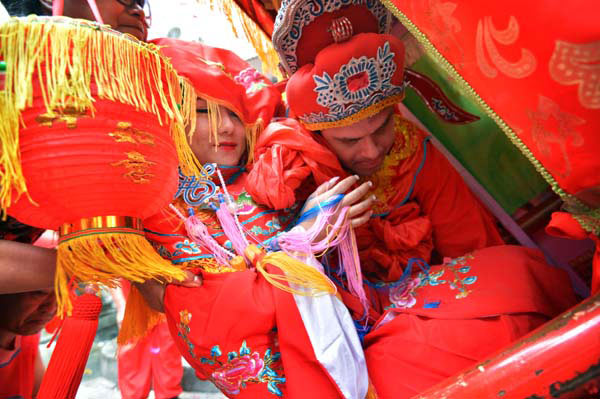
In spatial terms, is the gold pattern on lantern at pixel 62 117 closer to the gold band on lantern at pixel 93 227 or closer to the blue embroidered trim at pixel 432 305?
the gold band on lantern at pixel 93 227

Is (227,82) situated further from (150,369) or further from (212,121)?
(150,369)

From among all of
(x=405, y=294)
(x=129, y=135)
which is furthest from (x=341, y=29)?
(x=405, y=294)

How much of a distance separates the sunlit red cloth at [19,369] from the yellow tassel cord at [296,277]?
4.31 ft

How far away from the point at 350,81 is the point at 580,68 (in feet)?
1.98

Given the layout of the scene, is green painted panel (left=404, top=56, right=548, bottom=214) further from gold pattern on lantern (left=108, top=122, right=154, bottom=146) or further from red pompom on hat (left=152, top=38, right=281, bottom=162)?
gold pattern on lantern (left=108, top=122, right=154, bottom=146)

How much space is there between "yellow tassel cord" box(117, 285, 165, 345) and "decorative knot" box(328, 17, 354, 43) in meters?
0.87

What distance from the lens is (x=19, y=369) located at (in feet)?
5.74

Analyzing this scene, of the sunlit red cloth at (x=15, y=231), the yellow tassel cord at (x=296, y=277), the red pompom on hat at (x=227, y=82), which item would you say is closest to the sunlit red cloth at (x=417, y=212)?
the yellow tassel cord at (x=296, y=277)

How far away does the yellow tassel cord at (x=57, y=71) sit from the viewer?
2.24ft

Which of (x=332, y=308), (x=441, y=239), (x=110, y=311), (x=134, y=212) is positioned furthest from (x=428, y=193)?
(x=110, y=311)

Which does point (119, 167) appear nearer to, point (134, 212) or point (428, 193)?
point (134, 212)

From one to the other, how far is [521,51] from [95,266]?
31.7 inches

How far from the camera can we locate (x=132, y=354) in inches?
84.8

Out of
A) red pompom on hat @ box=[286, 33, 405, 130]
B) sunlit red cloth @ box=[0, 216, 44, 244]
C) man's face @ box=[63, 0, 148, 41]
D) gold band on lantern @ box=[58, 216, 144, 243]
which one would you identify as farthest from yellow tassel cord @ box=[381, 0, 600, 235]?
sunlit red cloth @ box=[0, 216, 44, 244]
